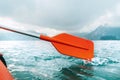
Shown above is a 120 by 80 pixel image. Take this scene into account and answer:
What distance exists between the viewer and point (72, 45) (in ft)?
34.6

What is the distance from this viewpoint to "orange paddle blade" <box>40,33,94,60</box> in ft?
34.0

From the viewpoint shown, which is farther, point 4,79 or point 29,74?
point 29,74

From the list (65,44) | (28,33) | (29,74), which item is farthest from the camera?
(29,74)

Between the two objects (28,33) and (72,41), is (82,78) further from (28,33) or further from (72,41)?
(28,33)

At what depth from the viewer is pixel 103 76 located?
12320mm

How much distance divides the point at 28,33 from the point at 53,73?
4.18 meters

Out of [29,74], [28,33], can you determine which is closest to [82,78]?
[29,74]

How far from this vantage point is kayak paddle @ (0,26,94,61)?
10367 mm

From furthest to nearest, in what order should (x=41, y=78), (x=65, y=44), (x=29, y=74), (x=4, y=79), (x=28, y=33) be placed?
(x=29, y=74), (x=41, y=78), (x=65, y=44), (x=28, y=33), (x=4, y=79)

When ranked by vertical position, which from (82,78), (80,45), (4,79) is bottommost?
(82,78)

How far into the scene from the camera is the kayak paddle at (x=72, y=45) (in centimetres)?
1037

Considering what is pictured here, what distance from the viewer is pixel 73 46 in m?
10.6

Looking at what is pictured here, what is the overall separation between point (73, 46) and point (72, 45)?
7cm

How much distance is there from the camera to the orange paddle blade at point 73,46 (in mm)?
10375
